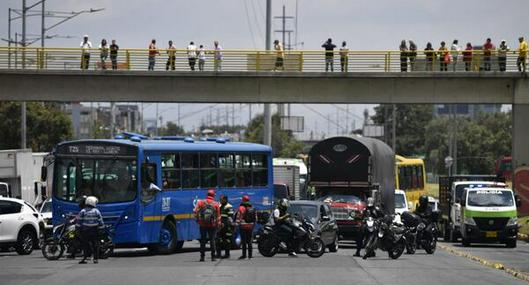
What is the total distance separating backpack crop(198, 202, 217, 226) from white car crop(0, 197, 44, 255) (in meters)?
6.09

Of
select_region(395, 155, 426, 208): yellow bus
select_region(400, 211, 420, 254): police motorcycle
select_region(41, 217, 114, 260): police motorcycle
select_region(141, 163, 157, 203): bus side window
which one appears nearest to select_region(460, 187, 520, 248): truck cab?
select_region(400, 211, 420, 254): police motorcycle

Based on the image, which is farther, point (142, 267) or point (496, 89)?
point (496, 89)

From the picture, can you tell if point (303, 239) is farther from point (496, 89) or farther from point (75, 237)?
point (496, 89)

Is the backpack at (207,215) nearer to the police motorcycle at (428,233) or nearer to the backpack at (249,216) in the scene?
the backpack at (249,216)

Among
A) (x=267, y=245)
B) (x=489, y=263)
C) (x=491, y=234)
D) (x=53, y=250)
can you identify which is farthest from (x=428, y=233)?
(x=53, y=250)

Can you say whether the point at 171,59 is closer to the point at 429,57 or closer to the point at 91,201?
the point at 429,57

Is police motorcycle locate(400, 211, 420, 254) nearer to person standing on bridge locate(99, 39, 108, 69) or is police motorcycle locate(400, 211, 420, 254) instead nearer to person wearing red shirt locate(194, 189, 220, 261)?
person wearing red shirt locate(194, 189, 220, 261)

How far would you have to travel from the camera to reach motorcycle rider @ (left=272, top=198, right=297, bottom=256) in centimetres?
2969

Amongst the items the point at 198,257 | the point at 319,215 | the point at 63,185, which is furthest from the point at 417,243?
the point at 63,185

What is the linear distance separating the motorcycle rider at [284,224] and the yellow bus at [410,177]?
29.2m

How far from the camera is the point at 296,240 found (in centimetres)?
3027

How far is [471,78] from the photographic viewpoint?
1924 inches

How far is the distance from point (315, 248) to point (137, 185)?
508 centimetres

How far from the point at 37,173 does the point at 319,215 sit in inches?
711
